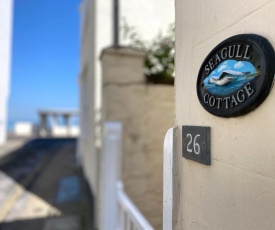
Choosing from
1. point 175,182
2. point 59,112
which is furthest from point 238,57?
point 59,112

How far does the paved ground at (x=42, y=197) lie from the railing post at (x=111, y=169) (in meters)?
1.30

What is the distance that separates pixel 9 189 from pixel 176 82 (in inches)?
218

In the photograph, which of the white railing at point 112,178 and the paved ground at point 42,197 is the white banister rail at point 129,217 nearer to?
the white railing at point 112,178

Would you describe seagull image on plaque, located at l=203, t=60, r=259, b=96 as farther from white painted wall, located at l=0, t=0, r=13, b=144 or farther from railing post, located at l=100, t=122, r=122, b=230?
white painted wall, located at l=0, t=0, r=13, b=144

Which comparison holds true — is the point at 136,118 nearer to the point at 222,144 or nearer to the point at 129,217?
the point at 129,217

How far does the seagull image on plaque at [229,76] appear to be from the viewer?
0.63 m

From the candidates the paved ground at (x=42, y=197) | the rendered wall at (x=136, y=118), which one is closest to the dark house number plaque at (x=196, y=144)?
the rendered wall at (x=136, y=118)

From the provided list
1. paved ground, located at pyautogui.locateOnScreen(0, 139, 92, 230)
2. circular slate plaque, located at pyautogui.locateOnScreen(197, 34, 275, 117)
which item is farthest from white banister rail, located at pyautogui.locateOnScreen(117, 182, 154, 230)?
paved ground, located at pyautogui.locateOnScreen(0, 139, 92, 230)

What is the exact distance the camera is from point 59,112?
56.0 ft

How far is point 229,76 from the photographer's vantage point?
0.68 metres

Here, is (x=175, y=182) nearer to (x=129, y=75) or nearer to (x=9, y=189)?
(x=129, y=75)

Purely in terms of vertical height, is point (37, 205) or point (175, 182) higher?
point (175, 182)

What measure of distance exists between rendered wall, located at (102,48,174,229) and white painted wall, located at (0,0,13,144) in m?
10.8

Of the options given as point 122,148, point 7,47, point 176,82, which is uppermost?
point 7,47
